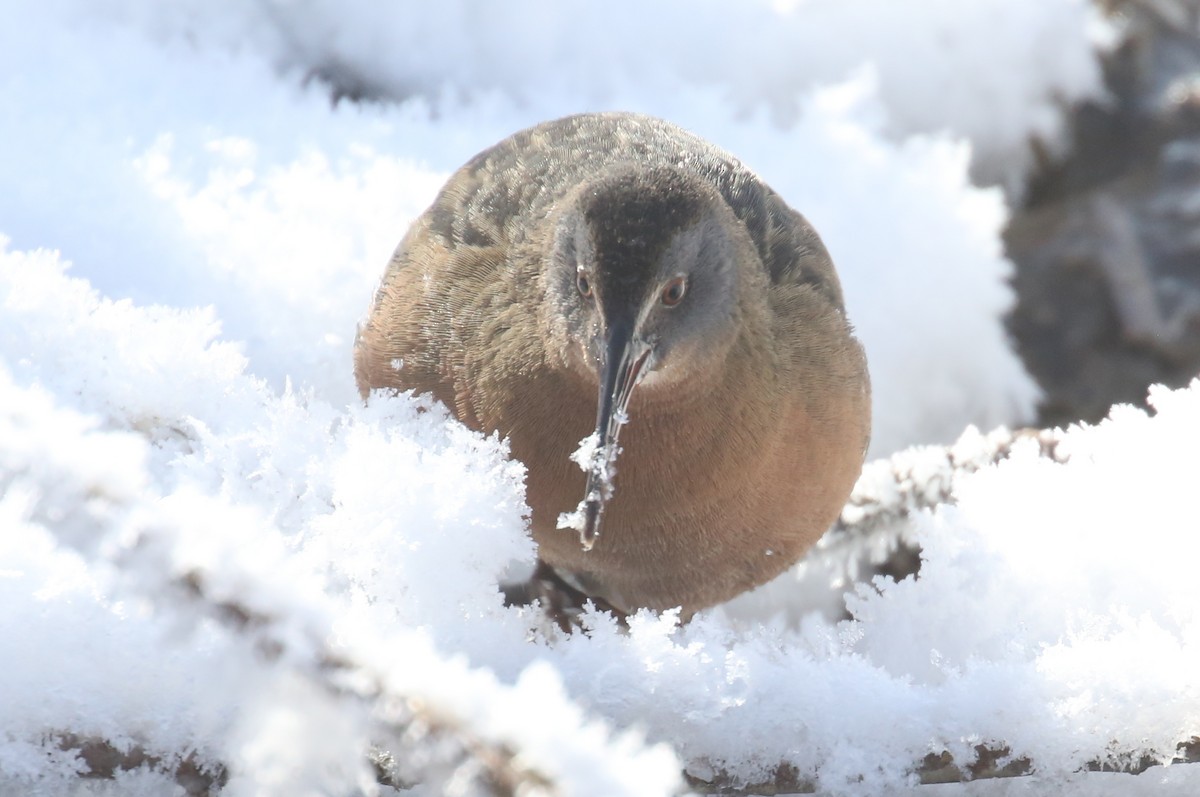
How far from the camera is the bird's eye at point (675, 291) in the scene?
1.76 meters

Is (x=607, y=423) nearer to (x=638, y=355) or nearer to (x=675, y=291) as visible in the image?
(x=638, y=355)

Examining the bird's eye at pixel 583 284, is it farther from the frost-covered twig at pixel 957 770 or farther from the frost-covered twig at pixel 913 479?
the frost-covered twig at pixel 913 479

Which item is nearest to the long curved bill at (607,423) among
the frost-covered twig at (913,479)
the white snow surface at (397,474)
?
the white snow surface at (397,474)

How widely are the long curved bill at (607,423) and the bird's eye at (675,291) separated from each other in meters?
0.08

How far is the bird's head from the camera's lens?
5.51 ft

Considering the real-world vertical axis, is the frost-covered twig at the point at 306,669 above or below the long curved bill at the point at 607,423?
below

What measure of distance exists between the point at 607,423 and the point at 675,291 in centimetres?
26

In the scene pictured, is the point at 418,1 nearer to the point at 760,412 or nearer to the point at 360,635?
the point at 760,412

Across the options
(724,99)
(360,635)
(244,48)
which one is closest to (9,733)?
(360,635)

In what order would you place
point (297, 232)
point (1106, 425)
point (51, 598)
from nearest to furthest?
point (51, 598) < point (1106, 425) < point (297, 232)

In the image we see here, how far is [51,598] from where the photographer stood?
1186 mm

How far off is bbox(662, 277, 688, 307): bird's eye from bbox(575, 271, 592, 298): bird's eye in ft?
0.36

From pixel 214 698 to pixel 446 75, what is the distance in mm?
2603

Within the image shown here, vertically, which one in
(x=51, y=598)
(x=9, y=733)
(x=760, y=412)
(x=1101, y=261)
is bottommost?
(x=9, y=733)
